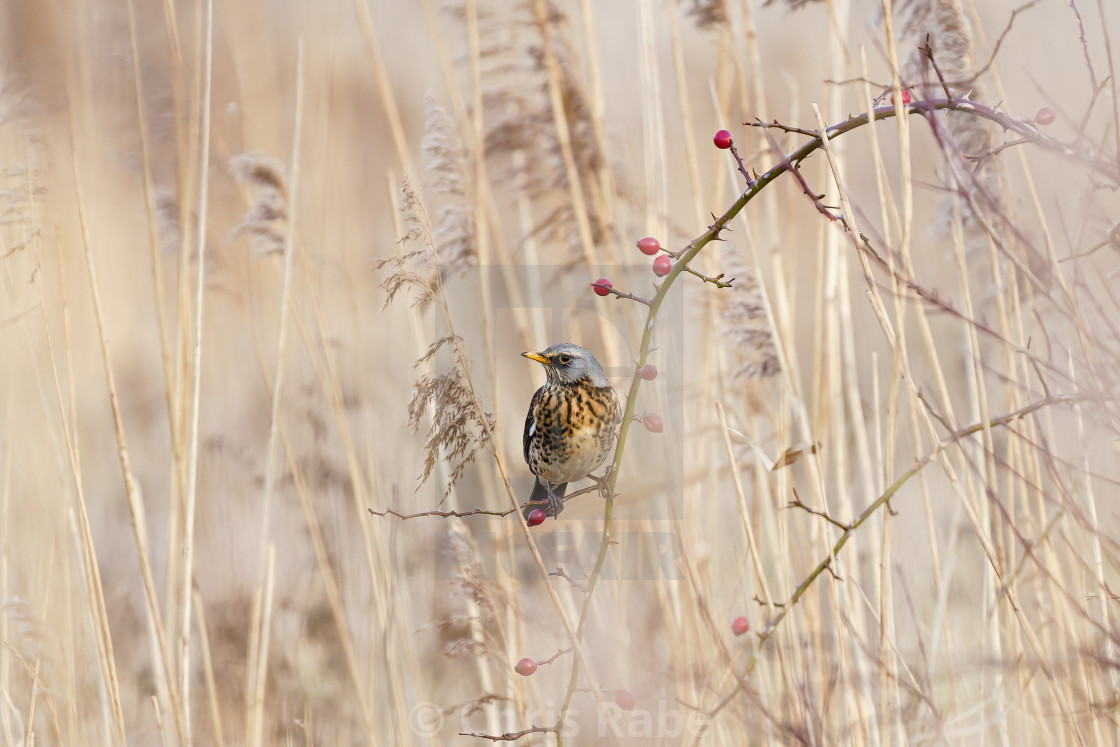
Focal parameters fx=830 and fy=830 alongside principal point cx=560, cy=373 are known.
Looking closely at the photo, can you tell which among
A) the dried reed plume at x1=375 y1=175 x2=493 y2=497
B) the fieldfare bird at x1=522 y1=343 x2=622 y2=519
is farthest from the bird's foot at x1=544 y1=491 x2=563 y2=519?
the dried reed plume at x1=375 y1=175 x2=493 y2=497

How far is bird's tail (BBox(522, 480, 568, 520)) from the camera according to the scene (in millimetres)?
1190

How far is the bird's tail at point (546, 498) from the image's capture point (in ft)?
3.91

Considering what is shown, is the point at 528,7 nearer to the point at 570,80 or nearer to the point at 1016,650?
the point at 570,80

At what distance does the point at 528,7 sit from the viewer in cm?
188

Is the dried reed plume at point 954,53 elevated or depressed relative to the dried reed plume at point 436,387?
elevated

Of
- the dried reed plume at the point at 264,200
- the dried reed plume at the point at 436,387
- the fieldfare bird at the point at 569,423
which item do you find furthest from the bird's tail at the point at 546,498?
the dried reed plume at the point at 264,200

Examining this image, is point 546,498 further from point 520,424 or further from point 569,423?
point 520,424

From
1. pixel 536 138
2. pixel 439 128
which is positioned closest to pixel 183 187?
pixel 439 128

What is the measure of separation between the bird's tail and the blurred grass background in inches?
7.1

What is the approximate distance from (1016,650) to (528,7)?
5.22 ft

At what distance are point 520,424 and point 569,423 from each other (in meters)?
1.37

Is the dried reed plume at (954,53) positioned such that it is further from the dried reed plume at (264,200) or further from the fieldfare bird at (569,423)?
the dried reed plume at (264,200)

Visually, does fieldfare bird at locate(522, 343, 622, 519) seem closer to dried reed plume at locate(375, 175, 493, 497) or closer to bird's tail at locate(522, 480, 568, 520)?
bird's tail at locate(522, 480, 568, 520)

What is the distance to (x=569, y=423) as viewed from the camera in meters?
1.17
